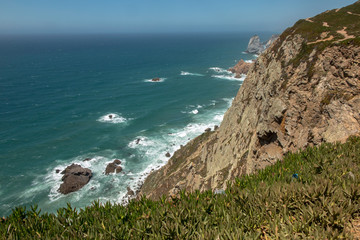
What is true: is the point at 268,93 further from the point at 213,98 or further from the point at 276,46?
the point at 213,98

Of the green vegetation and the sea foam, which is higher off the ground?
the green vegetation

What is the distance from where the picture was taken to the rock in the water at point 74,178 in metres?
45.0

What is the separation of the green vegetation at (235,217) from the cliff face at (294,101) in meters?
9.05

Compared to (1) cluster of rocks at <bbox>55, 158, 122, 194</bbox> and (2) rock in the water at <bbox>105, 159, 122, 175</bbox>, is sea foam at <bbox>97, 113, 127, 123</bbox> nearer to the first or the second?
(2) rock in the water at <bbox>105, 159, 122, 175</bbox>

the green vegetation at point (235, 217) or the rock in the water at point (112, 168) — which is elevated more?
the green vegetation at point (235, 217)

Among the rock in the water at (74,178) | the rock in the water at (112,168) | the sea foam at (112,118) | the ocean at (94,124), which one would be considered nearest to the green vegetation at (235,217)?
the ocean at (94,124)

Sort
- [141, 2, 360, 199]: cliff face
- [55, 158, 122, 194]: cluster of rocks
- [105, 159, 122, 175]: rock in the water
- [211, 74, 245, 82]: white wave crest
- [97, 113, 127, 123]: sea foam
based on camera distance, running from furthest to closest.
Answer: [211, 74, 245, 82]: white wave crest
[97, 113, 127, 123]: sea foam
[105, 159, 122, 175]: rock in the water
[55, 158, 122, 194]: cluster of rocks
[141, 2, 360, 199]: cliff face

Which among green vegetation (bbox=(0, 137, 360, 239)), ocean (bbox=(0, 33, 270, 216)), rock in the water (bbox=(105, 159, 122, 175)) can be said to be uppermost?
green vegetation (bbox=(0, 137, 360, 239))

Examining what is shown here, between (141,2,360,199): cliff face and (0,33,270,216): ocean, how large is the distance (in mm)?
21270

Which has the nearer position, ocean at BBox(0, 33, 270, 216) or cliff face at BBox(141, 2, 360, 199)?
cliff face at BBox(141, 2, 360, 199)

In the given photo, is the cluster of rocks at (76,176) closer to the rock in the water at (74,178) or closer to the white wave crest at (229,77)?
the rock in the water at (74,178)

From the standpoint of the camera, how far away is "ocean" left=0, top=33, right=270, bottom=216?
1832 inches

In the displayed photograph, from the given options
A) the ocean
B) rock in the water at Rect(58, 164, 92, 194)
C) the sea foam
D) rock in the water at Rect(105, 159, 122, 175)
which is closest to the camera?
rock in the water at Rect(58, 164, 92, 194)

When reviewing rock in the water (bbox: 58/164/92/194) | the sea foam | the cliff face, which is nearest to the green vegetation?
the cliff face
